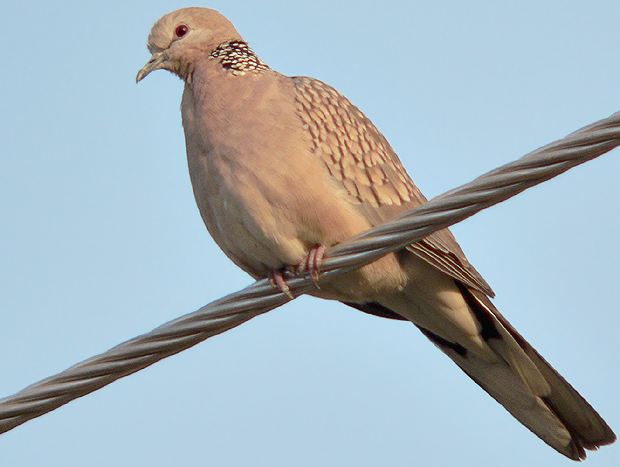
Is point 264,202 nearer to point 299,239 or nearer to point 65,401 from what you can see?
point 299,239

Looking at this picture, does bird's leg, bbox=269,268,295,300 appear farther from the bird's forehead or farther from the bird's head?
the bird's forehead

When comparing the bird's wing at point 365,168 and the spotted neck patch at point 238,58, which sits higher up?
the spotted neck patch at point 238,58

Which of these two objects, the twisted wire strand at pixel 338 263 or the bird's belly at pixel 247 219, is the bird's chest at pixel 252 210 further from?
the twisted wire strand at pixel 338 263

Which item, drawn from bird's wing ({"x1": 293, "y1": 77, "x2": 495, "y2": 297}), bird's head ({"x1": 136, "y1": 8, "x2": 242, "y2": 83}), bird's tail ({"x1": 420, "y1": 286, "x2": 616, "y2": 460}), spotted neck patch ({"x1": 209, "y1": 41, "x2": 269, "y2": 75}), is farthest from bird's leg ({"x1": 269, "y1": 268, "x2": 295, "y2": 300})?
bird's head ({"x1": 136, "y1": 8, "x2": 242, "y2": 83})

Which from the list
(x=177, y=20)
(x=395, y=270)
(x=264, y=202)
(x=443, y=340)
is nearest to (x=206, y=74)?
(x=177, y=20)

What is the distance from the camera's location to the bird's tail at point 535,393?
445 cm

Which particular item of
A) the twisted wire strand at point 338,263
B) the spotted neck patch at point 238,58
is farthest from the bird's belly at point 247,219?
the twisted wire strand at point 338,263

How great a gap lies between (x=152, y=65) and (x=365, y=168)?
52.0 inches

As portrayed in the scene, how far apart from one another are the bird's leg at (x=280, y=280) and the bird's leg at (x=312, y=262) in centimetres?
8

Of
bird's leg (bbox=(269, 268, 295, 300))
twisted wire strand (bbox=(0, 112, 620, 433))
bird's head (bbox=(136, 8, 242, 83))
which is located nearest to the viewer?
twisted wire strand (bbox=(0, 112, 620, 433))

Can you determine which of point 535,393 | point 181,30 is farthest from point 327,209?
point 181,30

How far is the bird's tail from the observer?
4445 mm

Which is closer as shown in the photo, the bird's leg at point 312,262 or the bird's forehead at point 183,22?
the bird's leg at point 312,262

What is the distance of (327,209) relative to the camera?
4137mm
